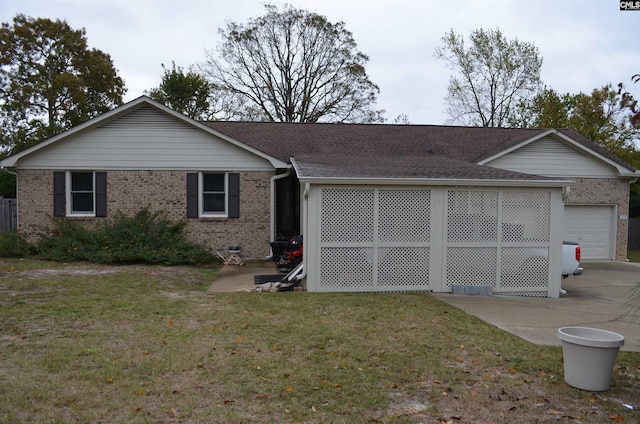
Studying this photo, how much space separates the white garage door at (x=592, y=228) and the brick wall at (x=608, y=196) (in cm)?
23

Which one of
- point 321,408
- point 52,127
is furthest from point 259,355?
point 52,127

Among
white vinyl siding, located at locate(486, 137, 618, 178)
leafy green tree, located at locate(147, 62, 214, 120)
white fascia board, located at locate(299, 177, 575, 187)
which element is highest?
leafy green tree, located at locate(147, 62, 214, 120)

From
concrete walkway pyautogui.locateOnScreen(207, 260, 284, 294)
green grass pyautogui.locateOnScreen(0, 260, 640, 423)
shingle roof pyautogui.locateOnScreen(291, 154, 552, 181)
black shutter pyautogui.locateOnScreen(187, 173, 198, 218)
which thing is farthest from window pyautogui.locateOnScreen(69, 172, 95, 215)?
shingle roof pyautogui.locateOnScreen(291, 154, 552, 181)

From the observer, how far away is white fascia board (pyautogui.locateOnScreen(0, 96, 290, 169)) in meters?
14.6

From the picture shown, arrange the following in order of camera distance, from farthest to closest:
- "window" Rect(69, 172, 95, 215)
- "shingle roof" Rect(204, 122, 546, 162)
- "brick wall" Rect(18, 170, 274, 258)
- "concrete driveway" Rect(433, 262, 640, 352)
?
"shingle roof" Rect(204, 122, 546, 162) < "window" Rect(69, 172, 95, 215) < "brick wall" Rect(18, 170, 274, 258) < "concrete driveway" Rect(433, 262, 640, 352)

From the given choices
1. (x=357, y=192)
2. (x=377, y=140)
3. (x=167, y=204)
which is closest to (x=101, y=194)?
(x=167, y=204)

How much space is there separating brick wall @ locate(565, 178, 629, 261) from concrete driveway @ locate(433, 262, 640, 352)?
5.93 m

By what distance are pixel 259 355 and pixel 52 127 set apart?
30.5 m

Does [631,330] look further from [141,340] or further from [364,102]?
[364,102]

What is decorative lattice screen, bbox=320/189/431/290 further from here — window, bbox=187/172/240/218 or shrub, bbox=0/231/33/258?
shrub, bbox=0/231/33/258

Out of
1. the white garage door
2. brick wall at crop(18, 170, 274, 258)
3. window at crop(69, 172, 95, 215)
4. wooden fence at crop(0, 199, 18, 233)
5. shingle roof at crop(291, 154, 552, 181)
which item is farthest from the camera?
wooden fence at crop(0, 199, 18, 233)

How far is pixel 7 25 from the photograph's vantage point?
1266 inches

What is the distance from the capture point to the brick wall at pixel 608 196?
58.1 ft

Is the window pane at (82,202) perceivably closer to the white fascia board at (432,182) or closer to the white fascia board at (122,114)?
the white fascia board at (122,114)
